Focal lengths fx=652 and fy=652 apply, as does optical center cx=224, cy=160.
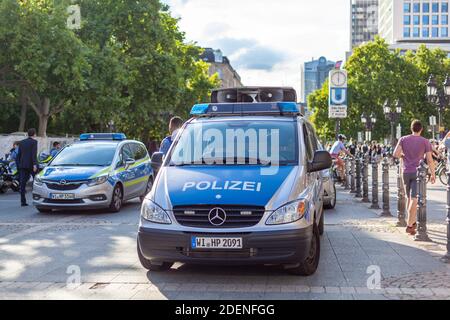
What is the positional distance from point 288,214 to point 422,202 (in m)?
3.79

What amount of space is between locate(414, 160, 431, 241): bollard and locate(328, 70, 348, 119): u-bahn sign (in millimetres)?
10779

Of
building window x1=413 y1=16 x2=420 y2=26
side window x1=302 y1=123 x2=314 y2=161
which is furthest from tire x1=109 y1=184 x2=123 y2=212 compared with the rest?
building window x1=413 y1=16 x2=420 y2=26

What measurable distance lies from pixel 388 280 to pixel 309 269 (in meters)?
0.84

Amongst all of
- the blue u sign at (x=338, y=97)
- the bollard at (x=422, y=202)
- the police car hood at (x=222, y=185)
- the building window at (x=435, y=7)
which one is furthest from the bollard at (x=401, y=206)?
the building window at (x=435, y=7)

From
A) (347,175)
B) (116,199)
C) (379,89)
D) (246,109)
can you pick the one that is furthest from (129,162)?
(379,89)

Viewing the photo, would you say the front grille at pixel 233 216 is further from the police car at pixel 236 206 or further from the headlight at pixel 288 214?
the headlight at pixel 288 214

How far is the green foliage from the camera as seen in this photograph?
74125 millimetres

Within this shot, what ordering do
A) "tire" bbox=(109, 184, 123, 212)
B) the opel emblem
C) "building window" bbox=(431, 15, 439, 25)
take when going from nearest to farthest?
the opel emblem → "tire" bbox=(109, 184, 123, 212) → "building window" bbox=(431, 15, 439, 25)

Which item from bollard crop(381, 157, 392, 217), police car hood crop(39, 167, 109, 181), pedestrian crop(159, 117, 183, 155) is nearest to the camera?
pedestrian crop(159, 117, 183, 155)

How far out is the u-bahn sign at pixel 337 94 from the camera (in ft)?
67.1

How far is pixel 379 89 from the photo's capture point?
73438 mm

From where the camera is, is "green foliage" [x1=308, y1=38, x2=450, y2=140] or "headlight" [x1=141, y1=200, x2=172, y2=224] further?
"green foliage" [x1=308, y1=38, x2=450, y2=140]

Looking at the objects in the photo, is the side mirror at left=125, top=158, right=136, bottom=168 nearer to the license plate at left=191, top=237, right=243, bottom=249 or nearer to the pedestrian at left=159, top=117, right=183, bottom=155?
the pedestrian at left=159, top=117, right=183, bottom=155

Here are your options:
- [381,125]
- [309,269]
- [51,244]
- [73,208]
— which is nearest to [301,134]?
[309,269]
